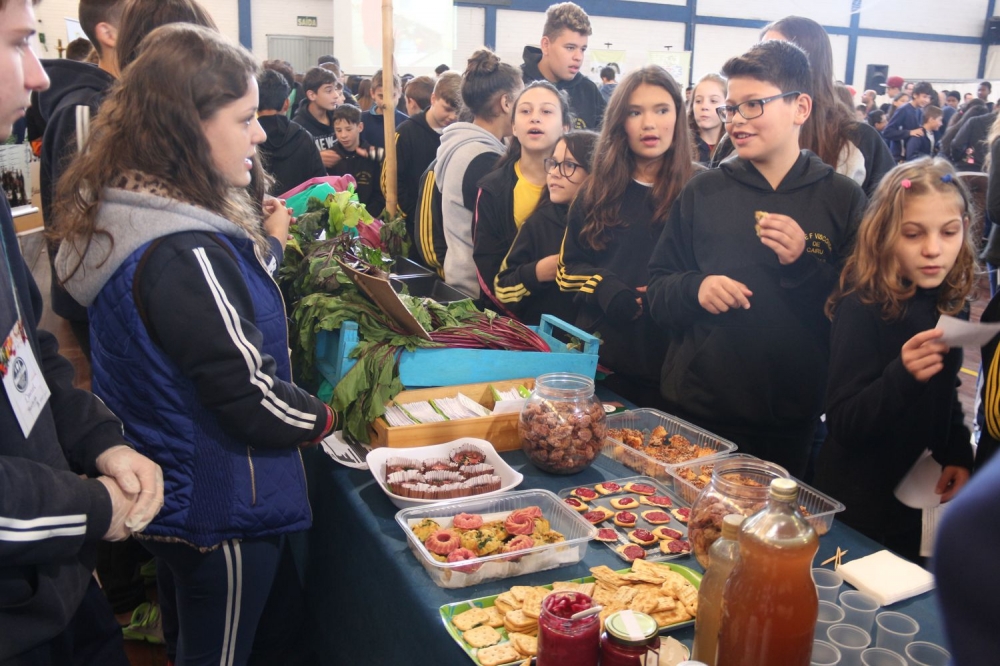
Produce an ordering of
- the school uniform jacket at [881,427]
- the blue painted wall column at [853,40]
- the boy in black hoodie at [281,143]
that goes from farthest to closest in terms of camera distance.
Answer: the blue painted wall column at [853,40]
the boy in black hoodie at [281,143]
the school uniform jacket at [881,427]

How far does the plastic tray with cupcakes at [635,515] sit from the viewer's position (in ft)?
4.94

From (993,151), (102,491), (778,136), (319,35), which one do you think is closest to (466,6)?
(319,35)

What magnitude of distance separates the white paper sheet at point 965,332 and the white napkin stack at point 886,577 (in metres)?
0.42

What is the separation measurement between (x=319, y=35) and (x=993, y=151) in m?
13.8

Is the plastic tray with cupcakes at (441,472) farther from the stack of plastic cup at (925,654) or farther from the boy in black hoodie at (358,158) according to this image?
the boy in black hoodie at (358,158)

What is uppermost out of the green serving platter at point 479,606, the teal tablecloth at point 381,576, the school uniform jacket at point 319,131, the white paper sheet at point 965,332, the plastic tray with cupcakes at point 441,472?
the school uniform jacket at point 319,131

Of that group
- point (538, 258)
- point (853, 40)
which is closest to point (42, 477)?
point (538, 258)

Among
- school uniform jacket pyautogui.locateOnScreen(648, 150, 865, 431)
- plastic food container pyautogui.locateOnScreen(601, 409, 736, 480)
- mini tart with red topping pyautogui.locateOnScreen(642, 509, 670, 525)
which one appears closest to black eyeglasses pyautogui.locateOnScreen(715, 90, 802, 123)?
school uniform jacket pyautogui.locateOnScreen(648, 150, 865, 431)

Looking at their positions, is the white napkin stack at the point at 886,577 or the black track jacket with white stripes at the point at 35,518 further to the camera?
the white napkin stack at the point at 886,577

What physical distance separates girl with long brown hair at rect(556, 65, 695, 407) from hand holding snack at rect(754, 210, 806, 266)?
0.56 m

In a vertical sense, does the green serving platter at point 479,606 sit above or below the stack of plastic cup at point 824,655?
below

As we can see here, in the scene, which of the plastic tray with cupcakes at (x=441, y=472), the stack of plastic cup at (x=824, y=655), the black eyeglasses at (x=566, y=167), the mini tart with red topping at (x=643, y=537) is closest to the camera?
the stack of plastic cup at (x=824, y=655)

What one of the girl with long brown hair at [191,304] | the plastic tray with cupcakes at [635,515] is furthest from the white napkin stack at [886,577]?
the girl with long brown hair at [191,304]

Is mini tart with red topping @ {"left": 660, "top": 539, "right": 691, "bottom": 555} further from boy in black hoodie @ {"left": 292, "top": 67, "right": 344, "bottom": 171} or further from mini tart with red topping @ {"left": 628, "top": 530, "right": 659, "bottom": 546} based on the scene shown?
boy in black hoodie @ {"left": 292, "top": 67, "right": 344, "bottom": 171}
